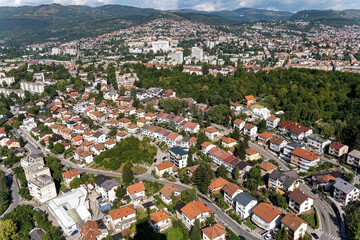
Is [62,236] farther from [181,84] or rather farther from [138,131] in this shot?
[181,84]

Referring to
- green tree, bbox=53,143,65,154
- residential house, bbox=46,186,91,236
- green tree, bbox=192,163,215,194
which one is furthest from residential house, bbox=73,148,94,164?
green tree, bbox=192,163,215,194

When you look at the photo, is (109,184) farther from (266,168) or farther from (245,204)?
(266,168)

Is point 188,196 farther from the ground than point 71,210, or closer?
farther from the ground

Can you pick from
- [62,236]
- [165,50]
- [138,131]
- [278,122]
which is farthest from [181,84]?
[165,50]

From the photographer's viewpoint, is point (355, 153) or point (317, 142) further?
point (317, 142)

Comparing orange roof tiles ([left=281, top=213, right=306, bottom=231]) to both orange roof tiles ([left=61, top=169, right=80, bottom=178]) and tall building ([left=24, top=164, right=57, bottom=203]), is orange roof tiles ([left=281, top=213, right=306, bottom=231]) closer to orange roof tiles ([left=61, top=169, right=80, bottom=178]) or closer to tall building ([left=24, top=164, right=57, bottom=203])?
orange roof tiles ([left=61, top=169, right=80, bottom=178])

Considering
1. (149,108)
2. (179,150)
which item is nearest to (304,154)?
(179,150)

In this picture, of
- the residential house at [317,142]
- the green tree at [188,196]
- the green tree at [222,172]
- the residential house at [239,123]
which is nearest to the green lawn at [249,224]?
the green tree at [188,196]
